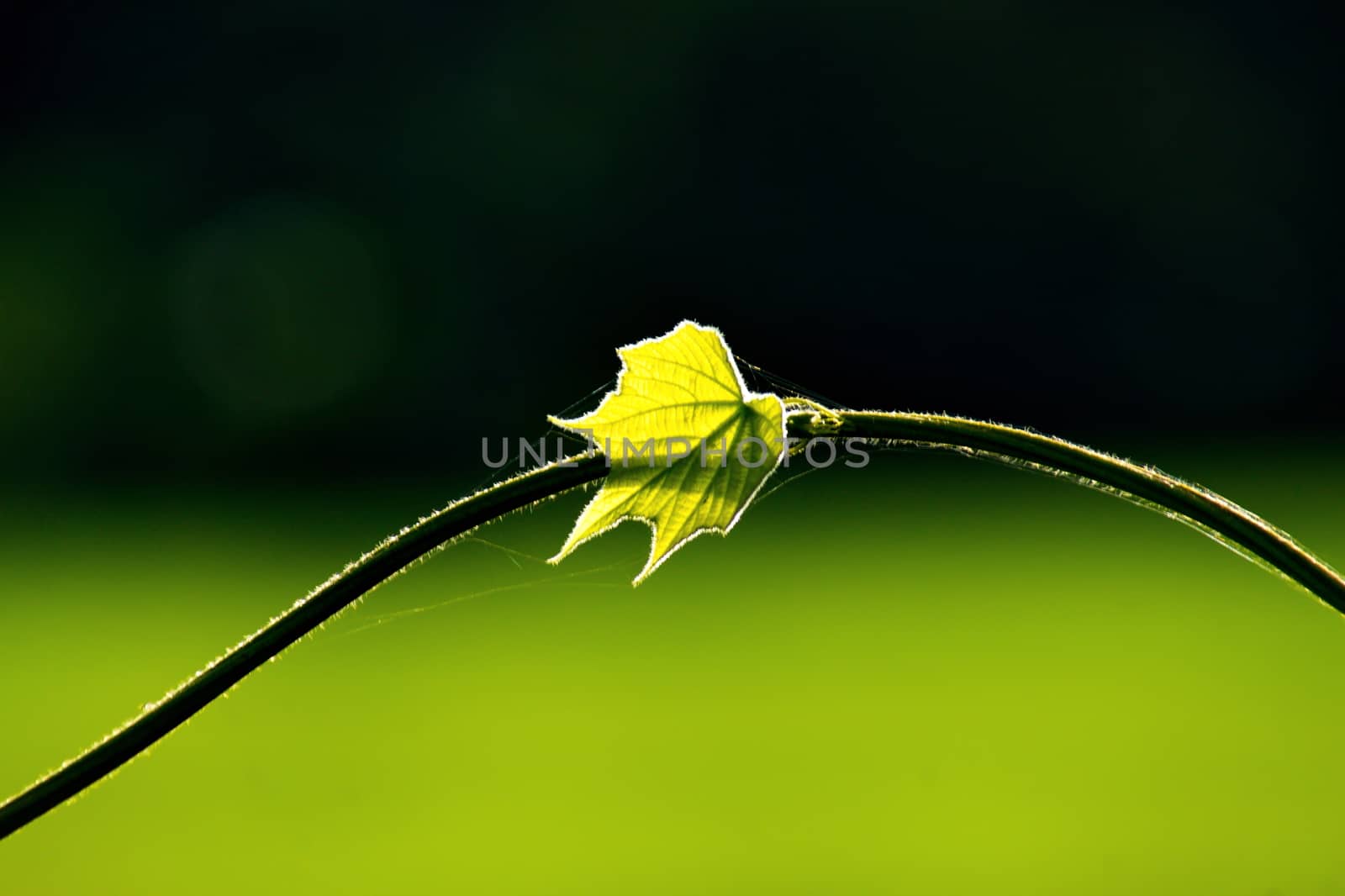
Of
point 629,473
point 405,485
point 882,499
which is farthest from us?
point 405,485

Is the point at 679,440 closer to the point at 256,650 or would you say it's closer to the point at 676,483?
the point at 676,483

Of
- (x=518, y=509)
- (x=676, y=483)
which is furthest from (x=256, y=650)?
(x=676, y=483)

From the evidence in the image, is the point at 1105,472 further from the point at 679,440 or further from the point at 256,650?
the point at 256,650

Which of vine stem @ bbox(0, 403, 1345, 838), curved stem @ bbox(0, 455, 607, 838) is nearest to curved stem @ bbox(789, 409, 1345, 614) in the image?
vine stem @ bbox(0, 403, 1345, 838)

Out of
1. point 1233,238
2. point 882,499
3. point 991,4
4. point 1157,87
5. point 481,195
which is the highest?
point 991,4

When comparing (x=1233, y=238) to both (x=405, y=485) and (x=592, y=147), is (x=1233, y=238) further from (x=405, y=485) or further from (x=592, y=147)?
(x=405, y=485)

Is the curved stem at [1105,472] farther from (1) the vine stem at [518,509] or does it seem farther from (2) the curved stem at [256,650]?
(2) the curved stem at [256,650]

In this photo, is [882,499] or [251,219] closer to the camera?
[882,499]

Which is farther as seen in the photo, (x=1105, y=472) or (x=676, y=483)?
(x=676, y=483)

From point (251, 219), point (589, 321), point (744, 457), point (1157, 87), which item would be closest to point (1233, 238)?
point (1157, 87)
